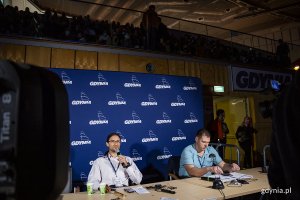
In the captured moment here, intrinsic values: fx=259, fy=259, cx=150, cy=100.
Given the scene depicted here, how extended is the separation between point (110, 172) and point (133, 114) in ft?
6.75

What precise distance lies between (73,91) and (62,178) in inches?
178

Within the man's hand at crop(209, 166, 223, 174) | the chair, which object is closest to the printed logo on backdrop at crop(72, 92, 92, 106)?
the chair

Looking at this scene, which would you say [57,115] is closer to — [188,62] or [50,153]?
[50,153]

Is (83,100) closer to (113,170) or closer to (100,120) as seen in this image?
(100,120)

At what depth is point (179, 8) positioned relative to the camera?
9.82 metres

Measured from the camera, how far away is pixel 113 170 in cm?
358

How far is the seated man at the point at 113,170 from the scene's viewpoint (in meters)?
3.50

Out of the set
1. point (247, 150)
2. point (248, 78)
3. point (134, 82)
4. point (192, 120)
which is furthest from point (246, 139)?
point (134, 82)

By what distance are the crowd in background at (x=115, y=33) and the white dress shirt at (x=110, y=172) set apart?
2958mm

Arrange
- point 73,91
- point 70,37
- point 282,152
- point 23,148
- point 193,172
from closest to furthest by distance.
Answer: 1. point 23,148
2. point 282,152
3. point 193,172
4. point 73,91
5. point 70,37

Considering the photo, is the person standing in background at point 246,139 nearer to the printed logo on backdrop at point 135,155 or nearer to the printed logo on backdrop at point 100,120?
the printed logo on backdrop at point 135,155

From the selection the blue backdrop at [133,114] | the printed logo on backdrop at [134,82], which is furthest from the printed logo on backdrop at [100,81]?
the printed logo on backdrop at [134,82]

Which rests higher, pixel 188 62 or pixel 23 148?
pixel 188 62

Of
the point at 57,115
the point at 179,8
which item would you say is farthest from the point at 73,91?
the point at 179,8
